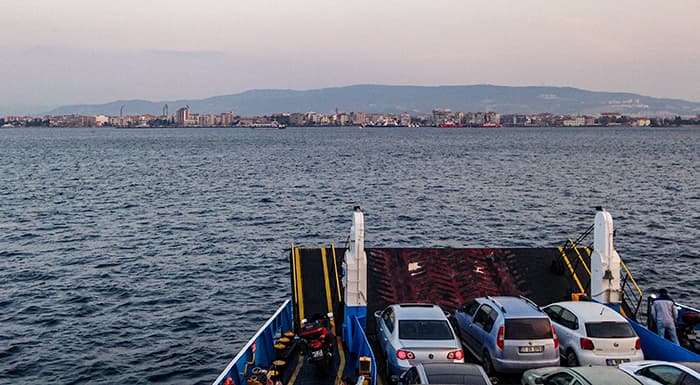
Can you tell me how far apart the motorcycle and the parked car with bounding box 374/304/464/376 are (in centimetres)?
122

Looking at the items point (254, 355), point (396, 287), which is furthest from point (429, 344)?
point (396, 287)

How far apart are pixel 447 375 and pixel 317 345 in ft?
13.9

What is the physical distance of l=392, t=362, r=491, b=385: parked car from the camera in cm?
1080

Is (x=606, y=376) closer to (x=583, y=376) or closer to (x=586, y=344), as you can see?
(x=583, y=376)

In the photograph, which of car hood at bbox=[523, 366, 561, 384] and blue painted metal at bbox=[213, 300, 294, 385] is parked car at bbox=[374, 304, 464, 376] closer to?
car hood at bbox=[523, 366, 561, 384]

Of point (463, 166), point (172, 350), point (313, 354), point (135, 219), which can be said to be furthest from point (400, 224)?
point (463, 166)

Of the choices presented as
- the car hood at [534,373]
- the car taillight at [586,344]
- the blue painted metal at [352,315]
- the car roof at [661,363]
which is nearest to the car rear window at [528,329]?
the car taillight at [586,344]

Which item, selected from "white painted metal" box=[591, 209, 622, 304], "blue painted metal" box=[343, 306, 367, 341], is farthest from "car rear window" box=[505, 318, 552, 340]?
"blue painted metal" box=[343, 306, 367, 341]

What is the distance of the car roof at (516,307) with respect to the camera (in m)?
14.0

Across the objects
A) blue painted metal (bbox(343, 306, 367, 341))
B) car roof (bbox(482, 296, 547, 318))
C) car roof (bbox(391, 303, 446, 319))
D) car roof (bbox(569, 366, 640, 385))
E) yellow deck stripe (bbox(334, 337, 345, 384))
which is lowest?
yellow deck stripe (bbox(334, 337, 345, 384))

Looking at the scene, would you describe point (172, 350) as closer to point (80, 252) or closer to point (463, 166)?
point (80, 252)

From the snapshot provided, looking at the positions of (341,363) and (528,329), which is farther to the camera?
(341,363)

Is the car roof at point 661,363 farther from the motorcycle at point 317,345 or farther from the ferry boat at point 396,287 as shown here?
the motorcycle at point 317,345

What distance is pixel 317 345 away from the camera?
570 inches
